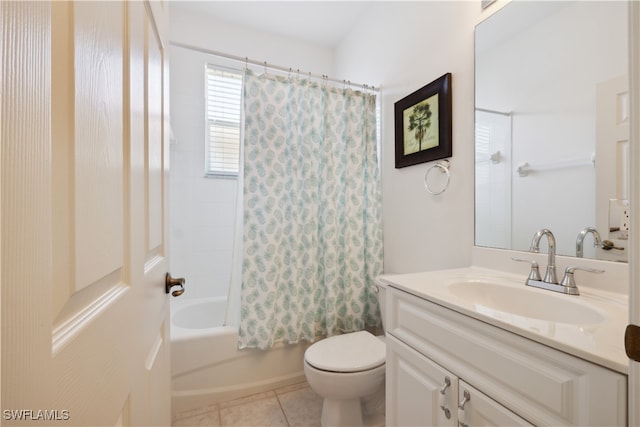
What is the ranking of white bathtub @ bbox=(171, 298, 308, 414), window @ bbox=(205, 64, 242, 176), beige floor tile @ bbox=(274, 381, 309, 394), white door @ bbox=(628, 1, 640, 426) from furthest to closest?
window @ bbox=(205, 64, 242, 176)
beige floor tile @ bbox=(274, 381, 309, 394)
white bathtub @ bbox=(171, 298, 308, 414)
white door @ bbox=(628, 1, 640, 426)

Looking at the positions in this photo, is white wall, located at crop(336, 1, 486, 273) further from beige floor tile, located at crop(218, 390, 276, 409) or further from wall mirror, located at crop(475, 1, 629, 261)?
beige floor tile, located at crop(218, 390, 276, 409)

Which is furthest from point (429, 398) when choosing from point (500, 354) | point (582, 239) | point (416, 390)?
point (582, 239)

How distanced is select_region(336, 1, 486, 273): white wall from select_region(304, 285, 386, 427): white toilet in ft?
1.86

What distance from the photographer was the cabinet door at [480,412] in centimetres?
64

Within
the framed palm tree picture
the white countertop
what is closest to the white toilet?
the white countertop

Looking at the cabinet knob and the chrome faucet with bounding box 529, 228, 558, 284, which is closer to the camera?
the cabinet knob

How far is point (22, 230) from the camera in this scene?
226mm

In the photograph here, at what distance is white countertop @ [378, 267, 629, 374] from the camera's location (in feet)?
1.70

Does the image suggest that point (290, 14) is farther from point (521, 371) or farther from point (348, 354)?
point (521, 371)

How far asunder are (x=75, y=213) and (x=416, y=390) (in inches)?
40.7

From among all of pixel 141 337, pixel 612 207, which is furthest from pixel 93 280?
pixel 612 207

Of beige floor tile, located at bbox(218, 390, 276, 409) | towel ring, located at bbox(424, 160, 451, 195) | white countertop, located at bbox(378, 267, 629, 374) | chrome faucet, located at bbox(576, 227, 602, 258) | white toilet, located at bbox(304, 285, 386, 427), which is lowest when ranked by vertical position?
beige floor tile, located at bbox(218, 390, 276, 409)

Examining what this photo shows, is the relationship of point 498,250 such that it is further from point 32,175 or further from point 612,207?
point 32,175

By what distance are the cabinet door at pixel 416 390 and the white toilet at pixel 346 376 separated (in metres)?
0.22
